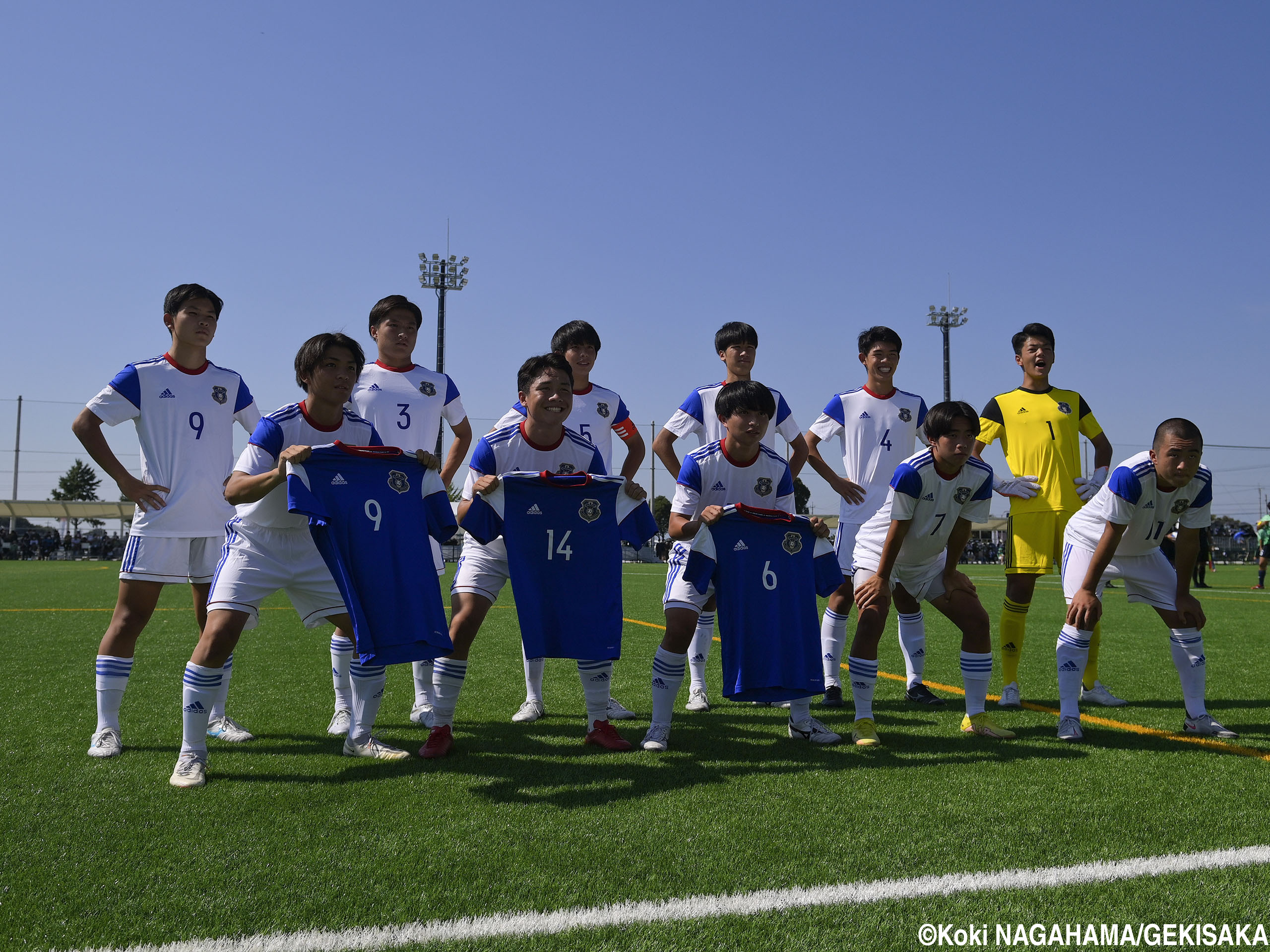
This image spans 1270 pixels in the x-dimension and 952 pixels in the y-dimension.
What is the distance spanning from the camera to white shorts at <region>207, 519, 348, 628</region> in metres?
4.07

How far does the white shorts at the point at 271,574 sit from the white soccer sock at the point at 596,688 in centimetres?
129

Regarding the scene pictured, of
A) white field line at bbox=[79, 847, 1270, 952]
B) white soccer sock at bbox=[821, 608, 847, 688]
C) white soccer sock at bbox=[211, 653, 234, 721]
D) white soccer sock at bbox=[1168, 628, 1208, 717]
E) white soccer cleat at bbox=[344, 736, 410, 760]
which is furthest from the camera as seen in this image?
white soccer sock at bbox=[821, 608, 847, 688]

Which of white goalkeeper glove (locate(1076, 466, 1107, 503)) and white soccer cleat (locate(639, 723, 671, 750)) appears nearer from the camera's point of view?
white soccer cleat (locate(639, 723, 671, 750))

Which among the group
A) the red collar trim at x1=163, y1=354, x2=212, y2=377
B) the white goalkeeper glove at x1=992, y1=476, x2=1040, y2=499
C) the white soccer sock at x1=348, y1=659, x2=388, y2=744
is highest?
Result: the red collar trim at x1=163, y1=354, x2=212, y2=377

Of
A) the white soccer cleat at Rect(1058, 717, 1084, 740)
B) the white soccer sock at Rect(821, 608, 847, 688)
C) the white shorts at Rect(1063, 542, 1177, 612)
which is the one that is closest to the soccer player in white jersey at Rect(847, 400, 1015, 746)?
the white soccer cleat at Rect(1058, 717, 1084, 740)

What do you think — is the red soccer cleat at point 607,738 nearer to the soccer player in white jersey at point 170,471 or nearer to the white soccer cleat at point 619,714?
the white soccer cleat at point 619,714

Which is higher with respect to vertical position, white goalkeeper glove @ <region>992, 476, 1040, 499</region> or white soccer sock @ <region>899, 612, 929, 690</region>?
white goalkeeper glove @ <region>992, 476, 1040, 499</region>

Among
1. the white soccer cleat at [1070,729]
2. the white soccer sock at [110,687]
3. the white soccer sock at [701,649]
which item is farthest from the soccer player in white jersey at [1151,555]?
the white soccer sock at [110,687]

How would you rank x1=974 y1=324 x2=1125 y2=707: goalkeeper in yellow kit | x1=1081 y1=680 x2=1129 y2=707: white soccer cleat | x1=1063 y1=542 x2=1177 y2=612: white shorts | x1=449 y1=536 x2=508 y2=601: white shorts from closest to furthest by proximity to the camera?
x1=449 y1=536 x2=508 y2=601: white shorts < x1=1063 y1=542 x2=1177 y2=612: white shorts < x1=1081 y1=680 x2=1129 y2=707: white soccer cleat < x1=974 y1=324 x2=1125 y2=707: goalkeeper in yellow kit

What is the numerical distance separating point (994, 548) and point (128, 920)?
48.9 meters

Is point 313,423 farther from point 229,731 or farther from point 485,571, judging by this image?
point 229,731

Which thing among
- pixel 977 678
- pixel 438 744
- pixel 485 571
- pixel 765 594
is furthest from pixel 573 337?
pixel 977 678

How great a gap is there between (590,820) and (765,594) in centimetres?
162

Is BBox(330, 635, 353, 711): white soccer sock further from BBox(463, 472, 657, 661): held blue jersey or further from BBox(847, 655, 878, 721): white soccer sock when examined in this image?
BBox(847, 655, 878, 721): white soccer sock
